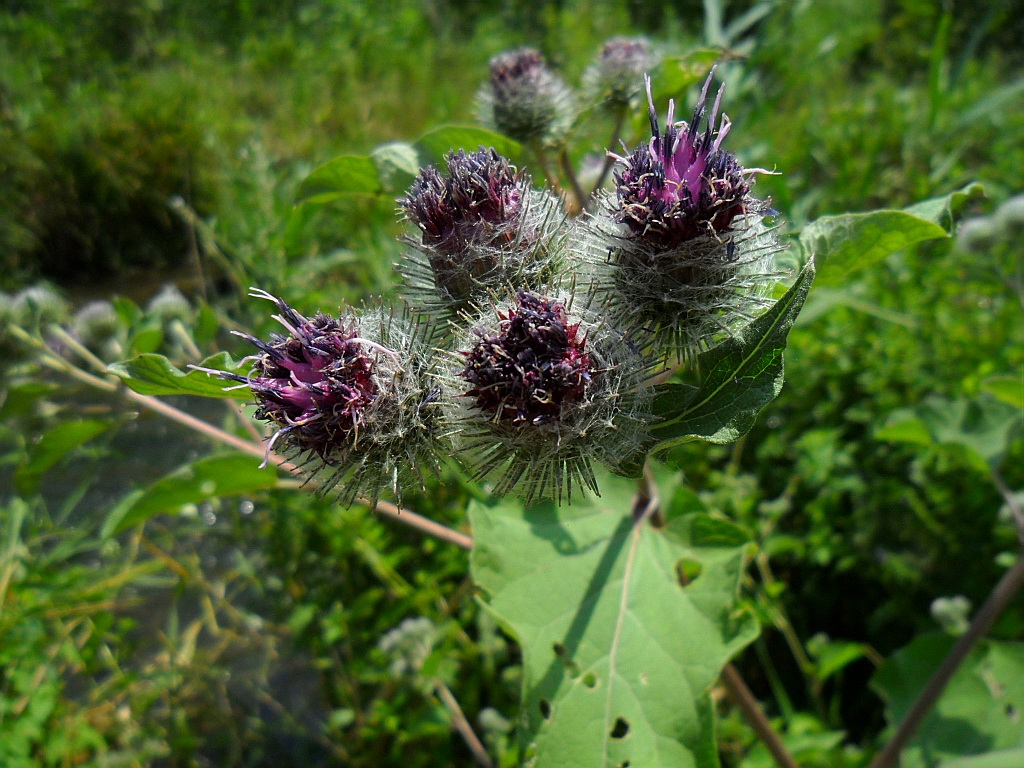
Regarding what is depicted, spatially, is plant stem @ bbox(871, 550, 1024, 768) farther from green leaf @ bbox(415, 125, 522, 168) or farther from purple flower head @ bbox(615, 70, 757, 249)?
green leaf @ bbox(415, 125, 522, 168)

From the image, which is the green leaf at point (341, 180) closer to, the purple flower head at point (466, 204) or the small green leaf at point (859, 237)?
the purple flower head at point (466, 204)

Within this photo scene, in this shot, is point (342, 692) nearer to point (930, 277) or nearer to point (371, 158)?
point (371, 158)

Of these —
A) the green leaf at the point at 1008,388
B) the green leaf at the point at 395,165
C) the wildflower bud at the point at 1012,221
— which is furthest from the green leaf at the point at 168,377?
the wildflower bud at the point at 1012,221

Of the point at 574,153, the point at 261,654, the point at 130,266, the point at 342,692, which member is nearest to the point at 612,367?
the point at 574,153

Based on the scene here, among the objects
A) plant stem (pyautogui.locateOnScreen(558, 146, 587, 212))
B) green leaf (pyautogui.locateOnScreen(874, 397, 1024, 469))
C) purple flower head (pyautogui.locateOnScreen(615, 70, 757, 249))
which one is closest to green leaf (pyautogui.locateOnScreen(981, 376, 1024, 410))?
green leaf (pyautogui.locateOnScreen(874, 397, 1024, 469))

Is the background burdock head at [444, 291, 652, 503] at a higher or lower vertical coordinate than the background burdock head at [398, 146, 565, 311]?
lower
